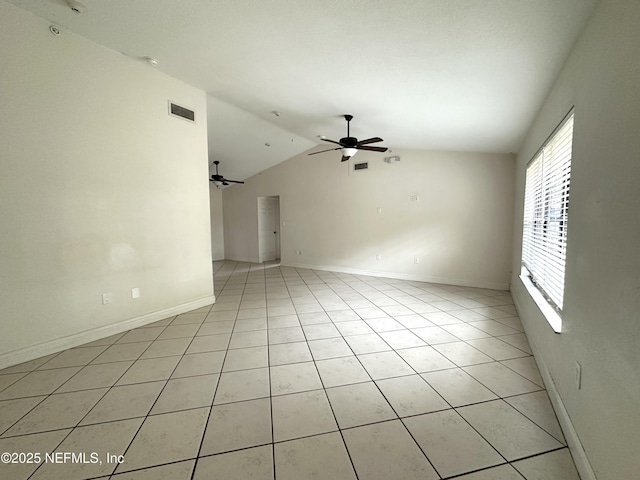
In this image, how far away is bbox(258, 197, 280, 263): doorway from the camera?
8.01 meters

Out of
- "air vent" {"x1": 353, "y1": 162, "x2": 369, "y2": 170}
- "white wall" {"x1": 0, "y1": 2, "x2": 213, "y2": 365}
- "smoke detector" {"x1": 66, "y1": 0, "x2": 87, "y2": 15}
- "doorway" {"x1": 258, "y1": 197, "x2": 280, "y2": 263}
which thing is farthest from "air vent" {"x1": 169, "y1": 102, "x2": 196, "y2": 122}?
"doorway" {"x1": 258, "y1": 197, "x2": 280, "y2": 263}

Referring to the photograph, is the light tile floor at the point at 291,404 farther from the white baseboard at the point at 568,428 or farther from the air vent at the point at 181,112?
the air vent at the point at 181,112

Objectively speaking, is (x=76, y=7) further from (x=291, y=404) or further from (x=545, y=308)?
(x=545, y=308)

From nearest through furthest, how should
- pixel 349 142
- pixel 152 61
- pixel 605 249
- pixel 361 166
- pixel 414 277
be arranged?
1. pixel 605 249
2. pixel 152 61
3. pixel 349 142
4. pixel 414 277
5. pixel 361 166

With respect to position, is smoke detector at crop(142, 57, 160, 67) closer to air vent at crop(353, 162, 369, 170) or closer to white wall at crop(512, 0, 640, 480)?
white wall at crop(512, 0, 640, 480)

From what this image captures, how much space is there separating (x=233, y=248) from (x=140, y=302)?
5.44 meters

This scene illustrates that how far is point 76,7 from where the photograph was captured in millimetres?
2158

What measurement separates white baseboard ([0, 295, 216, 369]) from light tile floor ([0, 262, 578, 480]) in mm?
98

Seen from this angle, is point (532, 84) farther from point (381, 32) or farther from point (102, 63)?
point (102, 63)

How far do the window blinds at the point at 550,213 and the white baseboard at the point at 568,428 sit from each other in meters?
0.56

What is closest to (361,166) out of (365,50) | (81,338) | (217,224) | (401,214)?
(401,214)

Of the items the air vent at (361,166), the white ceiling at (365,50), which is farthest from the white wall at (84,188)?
the air vent at (361,166)

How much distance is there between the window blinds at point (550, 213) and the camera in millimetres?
1946

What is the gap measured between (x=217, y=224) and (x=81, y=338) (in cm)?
617
